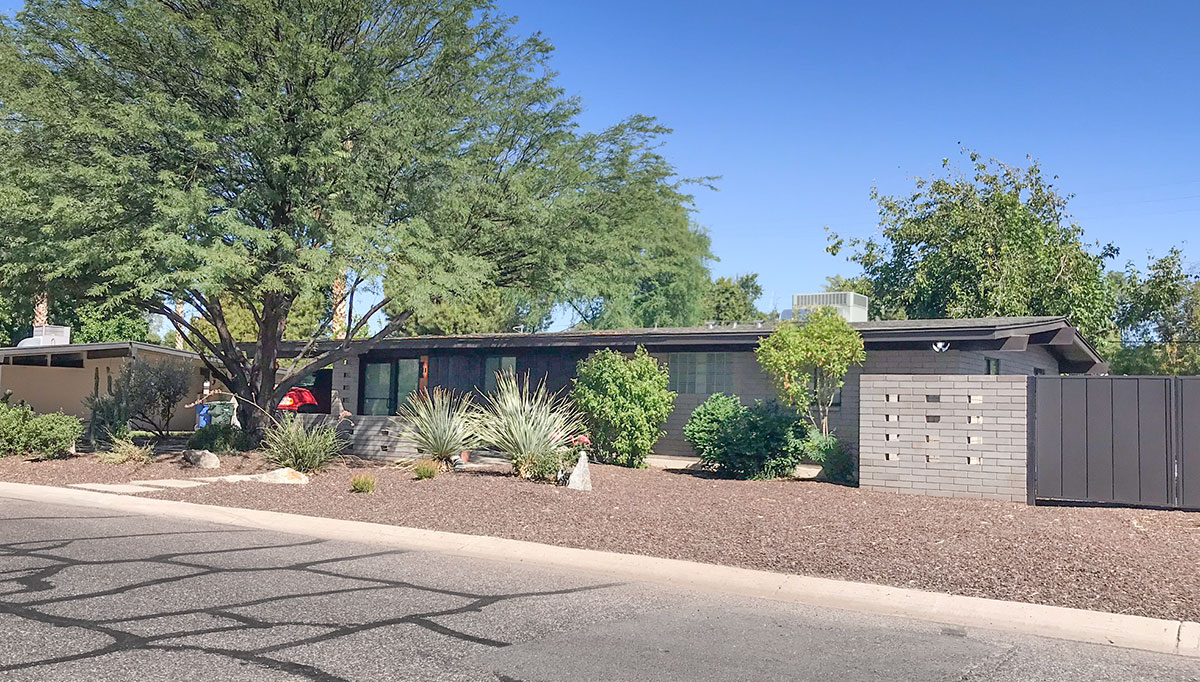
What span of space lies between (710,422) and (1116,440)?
635 centimetres

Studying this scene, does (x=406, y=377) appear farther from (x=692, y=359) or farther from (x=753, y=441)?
(x=753, y=441)

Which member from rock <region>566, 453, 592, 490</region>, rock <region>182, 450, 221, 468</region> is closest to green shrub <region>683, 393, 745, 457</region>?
rock <region>566, 453, 592, 490</region>

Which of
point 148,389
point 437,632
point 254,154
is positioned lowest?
point 437,632

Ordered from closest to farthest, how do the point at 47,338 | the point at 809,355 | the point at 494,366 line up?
the point at 809,355
the point at 494,366
the point at 47,338

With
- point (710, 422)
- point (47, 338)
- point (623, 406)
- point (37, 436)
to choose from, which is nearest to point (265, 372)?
point (37, 436)

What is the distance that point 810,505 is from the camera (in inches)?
522

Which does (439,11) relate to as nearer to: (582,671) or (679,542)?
(679,542)

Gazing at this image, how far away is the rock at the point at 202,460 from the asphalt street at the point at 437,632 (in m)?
8.80

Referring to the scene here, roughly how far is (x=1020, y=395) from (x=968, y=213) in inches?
858

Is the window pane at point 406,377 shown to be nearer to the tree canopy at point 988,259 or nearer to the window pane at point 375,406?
the window pane at point 375,406

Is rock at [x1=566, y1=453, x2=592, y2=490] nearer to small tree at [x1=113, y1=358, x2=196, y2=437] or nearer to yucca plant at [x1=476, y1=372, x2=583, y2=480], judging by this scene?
yucca plant at [x1=476, y1=372, x2=583, y2=480]

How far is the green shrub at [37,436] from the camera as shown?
1994cm

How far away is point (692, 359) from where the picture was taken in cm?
2205

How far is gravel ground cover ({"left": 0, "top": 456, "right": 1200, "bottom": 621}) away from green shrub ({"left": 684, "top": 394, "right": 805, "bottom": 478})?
1.78ft
